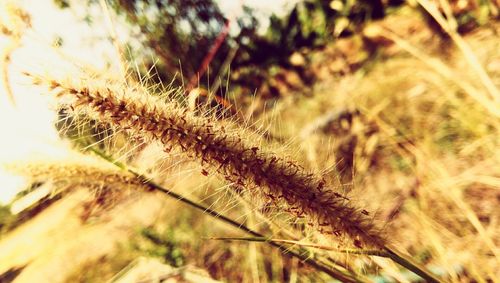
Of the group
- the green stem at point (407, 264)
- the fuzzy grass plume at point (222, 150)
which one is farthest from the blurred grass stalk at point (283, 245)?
the fuzzy grass plume at point (222, 150)

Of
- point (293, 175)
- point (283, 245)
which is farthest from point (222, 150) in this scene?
point (283, 245)

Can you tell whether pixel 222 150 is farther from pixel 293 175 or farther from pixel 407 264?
pixel 407 264

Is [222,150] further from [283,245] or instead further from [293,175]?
[283,245]

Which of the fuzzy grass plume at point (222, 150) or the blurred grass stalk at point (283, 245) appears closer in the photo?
the fuzzy grass plume at point (222, 150)

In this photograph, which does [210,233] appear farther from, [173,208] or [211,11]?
[211,11]

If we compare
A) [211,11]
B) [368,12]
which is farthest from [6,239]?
[368,12]

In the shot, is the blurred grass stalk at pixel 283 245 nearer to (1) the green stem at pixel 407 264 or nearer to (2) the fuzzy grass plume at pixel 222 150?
(1) the green stem at pixel 407 264

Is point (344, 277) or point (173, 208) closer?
point (344, 277)

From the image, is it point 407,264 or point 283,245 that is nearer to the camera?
point 407,264

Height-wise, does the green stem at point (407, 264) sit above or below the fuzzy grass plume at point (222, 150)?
below
